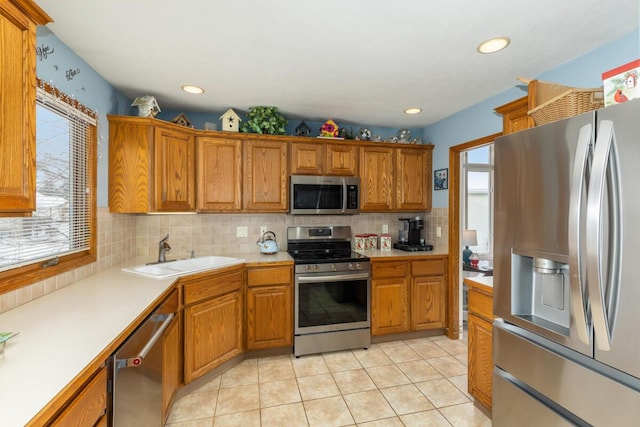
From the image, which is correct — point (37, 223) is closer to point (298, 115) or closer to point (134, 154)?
point (134, 154)

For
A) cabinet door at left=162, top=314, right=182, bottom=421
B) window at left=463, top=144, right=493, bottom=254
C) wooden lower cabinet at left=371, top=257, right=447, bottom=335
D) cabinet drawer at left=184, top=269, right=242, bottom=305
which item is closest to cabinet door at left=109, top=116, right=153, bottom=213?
cabinet drawer at left=184, top=269, right=242, bottom=305

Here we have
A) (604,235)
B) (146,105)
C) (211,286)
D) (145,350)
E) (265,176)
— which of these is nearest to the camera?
(604,235)

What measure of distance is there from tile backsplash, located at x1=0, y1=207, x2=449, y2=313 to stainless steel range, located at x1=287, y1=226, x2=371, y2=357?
555mm

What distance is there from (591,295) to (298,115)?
110 inches

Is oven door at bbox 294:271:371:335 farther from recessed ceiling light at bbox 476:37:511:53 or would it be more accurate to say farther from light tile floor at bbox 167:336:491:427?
recessed ceiling light at bbox 476:37:511:53

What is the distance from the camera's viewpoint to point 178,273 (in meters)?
2.18

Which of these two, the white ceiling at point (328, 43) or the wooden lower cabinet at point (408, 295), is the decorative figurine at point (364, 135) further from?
the wooden lower cabinet at point (408, 295)

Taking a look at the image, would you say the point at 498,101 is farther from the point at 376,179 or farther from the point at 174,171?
the point at 174,171

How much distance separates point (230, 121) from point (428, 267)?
8.25 feet

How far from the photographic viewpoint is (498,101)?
8.58 feet

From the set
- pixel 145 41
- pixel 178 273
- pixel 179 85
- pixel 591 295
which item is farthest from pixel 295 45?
pixel 591 295

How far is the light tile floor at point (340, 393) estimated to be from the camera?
1989mm

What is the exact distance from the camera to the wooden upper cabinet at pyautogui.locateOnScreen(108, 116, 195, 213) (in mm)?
2414

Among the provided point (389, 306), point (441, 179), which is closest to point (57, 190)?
point (389, 306)
